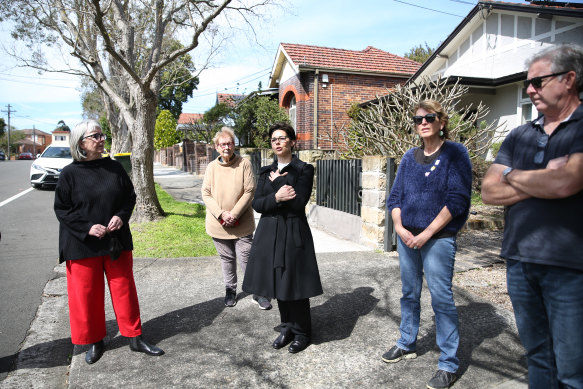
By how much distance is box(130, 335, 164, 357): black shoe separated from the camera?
340 cm

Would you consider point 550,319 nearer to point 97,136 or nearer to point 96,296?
point 96,296

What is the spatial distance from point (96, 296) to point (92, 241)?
47cm

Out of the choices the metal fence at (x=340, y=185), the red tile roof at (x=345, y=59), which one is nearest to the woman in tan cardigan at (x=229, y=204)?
the metal fence at (x=340, y=185)

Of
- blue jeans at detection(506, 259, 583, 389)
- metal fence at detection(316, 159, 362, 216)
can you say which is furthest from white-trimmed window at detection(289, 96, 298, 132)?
blue jeans at detection(506, 259, 583, 389)

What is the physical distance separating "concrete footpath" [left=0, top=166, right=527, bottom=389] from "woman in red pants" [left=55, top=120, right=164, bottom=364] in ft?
0.90

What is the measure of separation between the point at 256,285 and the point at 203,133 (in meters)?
25.3

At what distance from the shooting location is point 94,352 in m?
3.36

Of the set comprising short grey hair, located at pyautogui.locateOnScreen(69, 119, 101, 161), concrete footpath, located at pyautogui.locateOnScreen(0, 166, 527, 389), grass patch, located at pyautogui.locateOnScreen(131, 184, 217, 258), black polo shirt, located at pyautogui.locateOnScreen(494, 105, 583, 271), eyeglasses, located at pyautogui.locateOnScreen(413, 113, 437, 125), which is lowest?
concrete footpath, located at pyautogui.locateOnScreen(0, 166, 527, 389)

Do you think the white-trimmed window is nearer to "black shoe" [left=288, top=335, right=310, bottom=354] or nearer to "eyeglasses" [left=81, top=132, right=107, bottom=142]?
"eyeglasses" [left=81, top=132, right=107, bottom=142]

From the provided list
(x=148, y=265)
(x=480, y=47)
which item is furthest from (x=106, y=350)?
(x=480, y=47)

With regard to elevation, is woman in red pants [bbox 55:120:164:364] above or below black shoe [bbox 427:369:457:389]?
above

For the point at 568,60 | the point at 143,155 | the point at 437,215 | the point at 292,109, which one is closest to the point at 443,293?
the point at 437,215

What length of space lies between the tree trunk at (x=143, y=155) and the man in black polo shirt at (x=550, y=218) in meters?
7.53

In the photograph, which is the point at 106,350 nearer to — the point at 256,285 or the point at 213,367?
the point at 213,367
